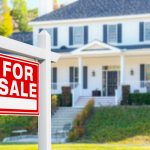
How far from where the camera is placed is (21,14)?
236 ft

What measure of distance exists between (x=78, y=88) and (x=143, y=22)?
609 centimetres

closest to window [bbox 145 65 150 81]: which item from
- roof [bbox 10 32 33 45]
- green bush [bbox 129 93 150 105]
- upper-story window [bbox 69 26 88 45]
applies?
green bush [bbox 129 93 150 105]

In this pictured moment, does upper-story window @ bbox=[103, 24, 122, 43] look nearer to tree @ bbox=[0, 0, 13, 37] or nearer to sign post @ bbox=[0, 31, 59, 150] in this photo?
tree @ bbox=[0, 0, 13, 37]

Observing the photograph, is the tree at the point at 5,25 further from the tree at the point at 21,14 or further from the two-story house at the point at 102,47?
the tree at the point at 21,14

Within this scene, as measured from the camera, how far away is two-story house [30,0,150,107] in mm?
35094

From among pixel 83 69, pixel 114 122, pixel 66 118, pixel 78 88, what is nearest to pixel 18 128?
pixel 66 118

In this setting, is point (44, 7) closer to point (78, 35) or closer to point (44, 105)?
point (78, 35)

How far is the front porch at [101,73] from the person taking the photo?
114 ft

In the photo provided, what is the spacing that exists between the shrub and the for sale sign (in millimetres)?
20214

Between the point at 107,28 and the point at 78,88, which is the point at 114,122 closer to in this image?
the point at 78,88

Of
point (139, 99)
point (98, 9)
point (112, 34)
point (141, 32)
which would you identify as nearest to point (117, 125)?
point (139, 99)

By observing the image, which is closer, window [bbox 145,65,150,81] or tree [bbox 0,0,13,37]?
window [bbox 145,65,150,81]

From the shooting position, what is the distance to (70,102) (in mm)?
33469

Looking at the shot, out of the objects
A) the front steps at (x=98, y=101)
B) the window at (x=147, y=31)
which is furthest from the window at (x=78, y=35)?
the front steps at (x=98, y=101)
